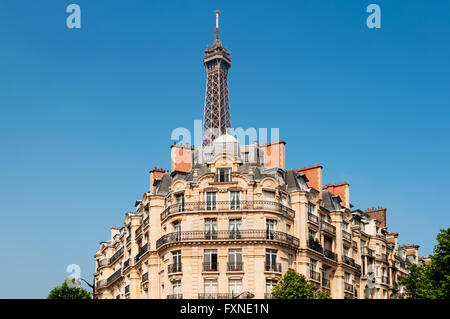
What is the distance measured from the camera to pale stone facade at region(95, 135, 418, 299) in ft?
172

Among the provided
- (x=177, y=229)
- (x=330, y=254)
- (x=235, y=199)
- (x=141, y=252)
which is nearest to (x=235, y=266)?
(x=235, y=199)

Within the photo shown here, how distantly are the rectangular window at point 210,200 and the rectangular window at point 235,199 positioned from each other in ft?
4.04

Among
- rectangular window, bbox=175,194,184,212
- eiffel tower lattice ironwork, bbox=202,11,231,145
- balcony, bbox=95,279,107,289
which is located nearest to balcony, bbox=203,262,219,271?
rectangular window, bbox=175,194,184,212

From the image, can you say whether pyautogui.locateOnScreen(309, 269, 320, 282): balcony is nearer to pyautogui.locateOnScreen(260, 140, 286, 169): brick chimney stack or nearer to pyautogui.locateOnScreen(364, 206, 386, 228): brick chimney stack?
pyautogui.locateOnScreen(260, 140, 286, 169): brick chimney stack

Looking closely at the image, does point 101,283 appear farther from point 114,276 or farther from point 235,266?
point 235,266

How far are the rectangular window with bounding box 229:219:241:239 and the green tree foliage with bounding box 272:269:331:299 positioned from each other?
5.14 metres

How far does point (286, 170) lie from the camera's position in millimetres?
58719

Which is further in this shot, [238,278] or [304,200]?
[304,200]

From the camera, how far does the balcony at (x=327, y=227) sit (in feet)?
194

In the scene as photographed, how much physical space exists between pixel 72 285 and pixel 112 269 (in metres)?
7.83

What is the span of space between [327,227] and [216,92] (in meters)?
78.4

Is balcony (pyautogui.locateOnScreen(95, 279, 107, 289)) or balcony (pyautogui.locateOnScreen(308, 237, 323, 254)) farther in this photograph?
balcony (pyautogui.locateOnScreen(95, 279, 107, 289))
